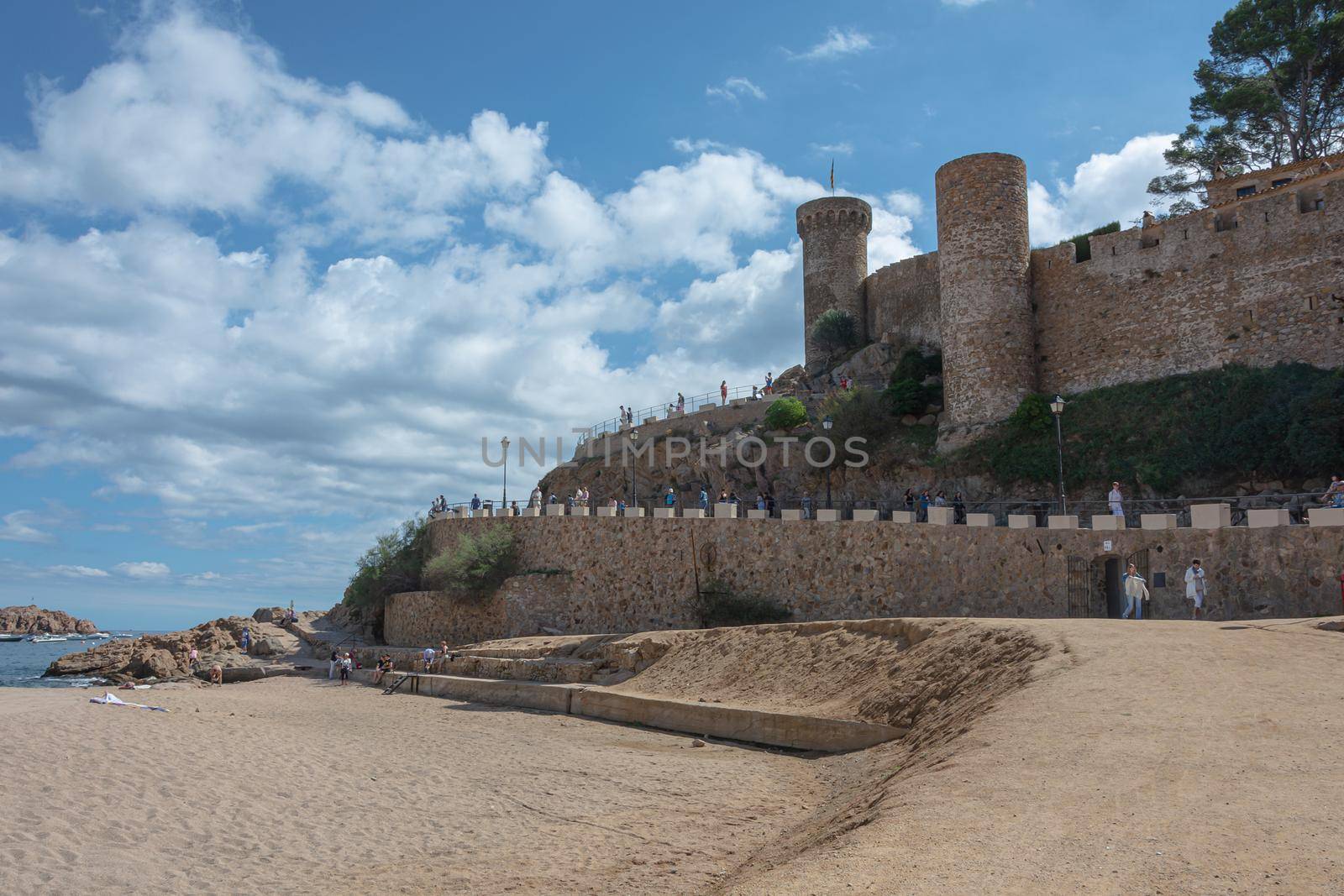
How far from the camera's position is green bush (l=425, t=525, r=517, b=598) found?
2681 cm

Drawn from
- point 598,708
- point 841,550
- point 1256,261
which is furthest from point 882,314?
point 598,708

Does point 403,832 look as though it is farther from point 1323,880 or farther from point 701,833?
point 1323,880

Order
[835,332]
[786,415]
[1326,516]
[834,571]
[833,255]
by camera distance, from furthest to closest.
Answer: [833,255]
[835,332]
[786,415]
[834,571]
[1326,516]

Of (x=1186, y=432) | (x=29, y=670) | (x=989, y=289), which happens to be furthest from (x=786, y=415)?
(x=29, y=670)

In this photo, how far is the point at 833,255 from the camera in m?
44.3

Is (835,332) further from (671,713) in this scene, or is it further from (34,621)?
(34,621)

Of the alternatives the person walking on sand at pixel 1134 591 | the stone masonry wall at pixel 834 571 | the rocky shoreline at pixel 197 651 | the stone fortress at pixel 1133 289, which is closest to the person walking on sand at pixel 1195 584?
the person walking on sand at pixel 1134 591

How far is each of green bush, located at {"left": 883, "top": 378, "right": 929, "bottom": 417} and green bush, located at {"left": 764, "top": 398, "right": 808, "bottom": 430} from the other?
3174 mm

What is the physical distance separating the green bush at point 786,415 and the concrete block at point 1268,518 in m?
18.3

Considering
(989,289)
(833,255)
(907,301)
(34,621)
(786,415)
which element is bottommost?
(34,621)

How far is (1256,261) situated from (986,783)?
946 inches

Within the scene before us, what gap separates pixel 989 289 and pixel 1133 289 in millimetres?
4258

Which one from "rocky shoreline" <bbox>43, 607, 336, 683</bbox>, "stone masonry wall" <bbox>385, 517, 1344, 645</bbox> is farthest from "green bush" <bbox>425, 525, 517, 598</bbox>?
"rocky shoreline" <bbox>43, 607, 336, 683</bbox>

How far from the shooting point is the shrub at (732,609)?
22719 millimetres
